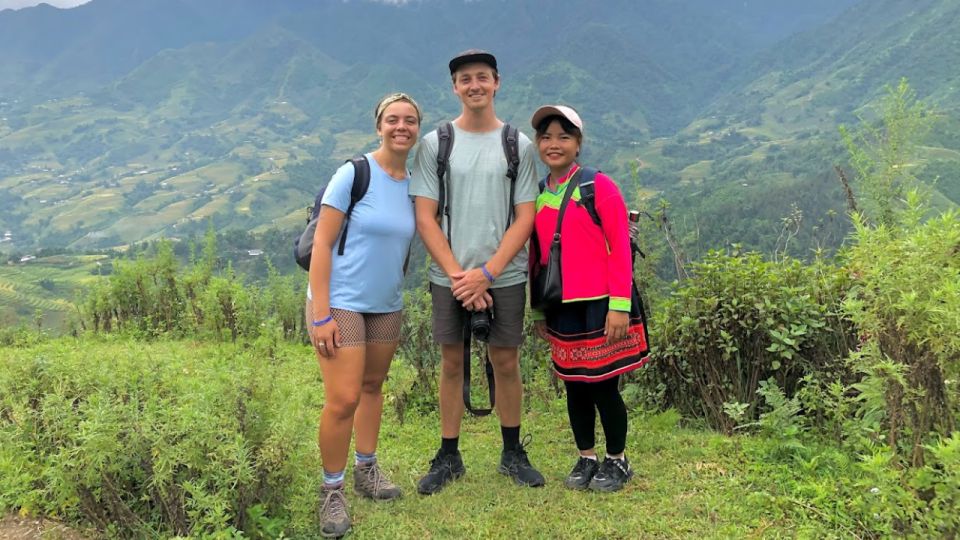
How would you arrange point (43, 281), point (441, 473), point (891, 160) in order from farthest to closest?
Answer: point (43, 281) → point (891, 160) → point (441, 473)

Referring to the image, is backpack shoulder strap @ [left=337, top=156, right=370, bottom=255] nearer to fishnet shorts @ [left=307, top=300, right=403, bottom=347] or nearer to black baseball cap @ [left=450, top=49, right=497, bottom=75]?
fishnet shorts @ [left=307, top=300, right=403, bottom=347]

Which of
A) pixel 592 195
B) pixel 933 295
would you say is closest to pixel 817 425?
pixel 933 295

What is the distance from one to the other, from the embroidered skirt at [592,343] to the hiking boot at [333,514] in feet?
4.71

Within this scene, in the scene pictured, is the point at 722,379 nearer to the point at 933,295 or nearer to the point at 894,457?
the point at 894,457

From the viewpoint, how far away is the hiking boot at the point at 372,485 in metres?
3.53

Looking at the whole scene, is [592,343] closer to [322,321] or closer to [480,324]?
[480,324]

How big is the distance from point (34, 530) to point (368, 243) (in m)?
2.18

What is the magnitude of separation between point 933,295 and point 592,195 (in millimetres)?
1559

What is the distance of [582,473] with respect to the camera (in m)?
3.59

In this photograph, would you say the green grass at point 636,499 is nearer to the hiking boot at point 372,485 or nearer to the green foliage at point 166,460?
the hiking boot at point 372,485

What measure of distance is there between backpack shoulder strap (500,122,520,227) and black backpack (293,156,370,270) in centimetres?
76

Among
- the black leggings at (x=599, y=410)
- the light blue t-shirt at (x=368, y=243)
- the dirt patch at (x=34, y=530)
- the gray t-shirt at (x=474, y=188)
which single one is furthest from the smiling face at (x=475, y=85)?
the dirt patch at (x=34, y=530)

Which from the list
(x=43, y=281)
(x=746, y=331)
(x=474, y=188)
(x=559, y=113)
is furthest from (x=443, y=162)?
(x=43, y=281)

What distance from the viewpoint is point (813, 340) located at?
3953 mm
